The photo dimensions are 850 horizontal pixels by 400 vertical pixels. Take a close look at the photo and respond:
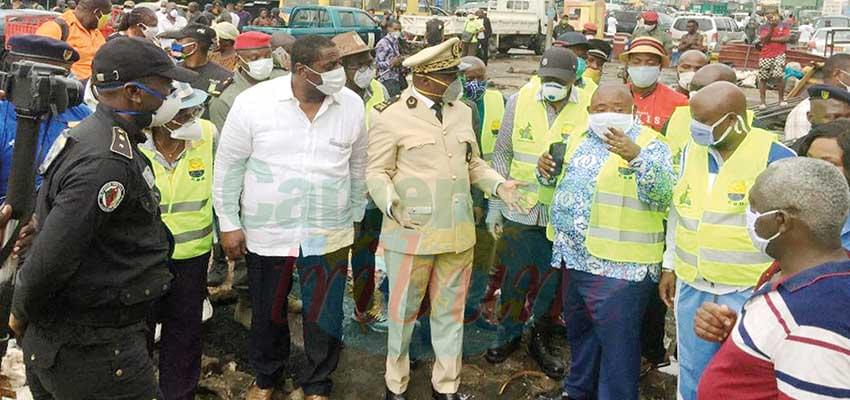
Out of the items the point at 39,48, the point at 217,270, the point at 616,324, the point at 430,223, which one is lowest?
the point at 217,270

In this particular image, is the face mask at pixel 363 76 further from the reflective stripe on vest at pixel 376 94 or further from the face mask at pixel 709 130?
the face mask at pixel 709 130

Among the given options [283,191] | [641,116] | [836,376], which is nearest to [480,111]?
[641,116]

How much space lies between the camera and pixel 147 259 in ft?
Result: 8.29

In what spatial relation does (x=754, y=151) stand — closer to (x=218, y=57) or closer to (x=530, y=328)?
(x=530, y=328)

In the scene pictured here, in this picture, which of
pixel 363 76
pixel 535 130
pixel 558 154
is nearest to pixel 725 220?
pixel 558 154

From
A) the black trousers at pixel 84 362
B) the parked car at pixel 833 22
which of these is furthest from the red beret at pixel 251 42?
the parked car at pixel 833 22

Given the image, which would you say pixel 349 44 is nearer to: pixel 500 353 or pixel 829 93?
pixel 500 353

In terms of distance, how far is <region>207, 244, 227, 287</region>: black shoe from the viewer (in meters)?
5.42

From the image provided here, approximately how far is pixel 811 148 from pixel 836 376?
1.50 meters

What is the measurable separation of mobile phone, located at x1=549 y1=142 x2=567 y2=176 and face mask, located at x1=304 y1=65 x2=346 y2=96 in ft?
4.03

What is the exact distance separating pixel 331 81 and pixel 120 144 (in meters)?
1.46

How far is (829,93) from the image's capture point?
3.78 meters

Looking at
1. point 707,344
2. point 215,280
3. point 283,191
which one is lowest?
point 215,280

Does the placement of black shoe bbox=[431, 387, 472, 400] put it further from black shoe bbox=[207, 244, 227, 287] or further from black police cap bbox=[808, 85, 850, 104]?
black police cap bbox=[808, 85, 850, 104]
